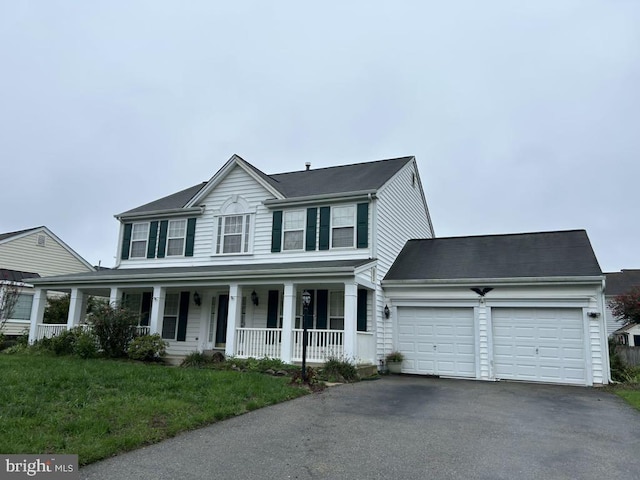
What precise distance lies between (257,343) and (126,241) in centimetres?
832

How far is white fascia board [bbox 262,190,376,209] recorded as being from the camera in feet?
45.8

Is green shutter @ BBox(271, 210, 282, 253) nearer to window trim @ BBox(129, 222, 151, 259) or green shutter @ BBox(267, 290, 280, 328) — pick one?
green shutter @ BBox(267, 290, 280, 328)

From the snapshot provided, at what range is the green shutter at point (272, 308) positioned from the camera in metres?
14.3

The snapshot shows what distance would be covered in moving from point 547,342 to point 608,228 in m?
23.0

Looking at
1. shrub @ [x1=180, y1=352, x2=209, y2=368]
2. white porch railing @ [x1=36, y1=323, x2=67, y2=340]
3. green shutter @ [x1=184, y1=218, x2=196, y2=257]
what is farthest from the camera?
green shutter @ [x1=184, y1=218, x2=196, y2=257]

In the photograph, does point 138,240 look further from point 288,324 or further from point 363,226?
point 363,226

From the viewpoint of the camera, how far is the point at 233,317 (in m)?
13.2

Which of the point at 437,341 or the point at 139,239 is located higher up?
the point at 139,239

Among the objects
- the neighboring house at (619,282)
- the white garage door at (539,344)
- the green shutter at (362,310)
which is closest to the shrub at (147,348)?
the green shutter at (362,310)

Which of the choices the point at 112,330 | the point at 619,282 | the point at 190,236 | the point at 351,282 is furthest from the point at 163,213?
the point at 619,282

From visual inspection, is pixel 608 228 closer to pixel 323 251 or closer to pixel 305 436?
pixel 323 251

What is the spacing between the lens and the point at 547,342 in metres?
12.2

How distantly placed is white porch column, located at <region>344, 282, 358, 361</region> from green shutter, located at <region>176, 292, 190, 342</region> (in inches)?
269

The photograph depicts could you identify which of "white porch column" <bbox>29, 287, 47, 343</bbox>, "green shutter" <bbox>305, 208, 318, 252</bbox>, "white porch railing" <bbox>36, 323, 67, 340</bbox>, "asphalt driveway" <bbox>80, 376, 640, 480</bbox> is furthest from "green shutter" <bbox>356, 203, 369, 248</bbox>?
"white porch column" <bbox>29, 287, 47, 343</bbox>
